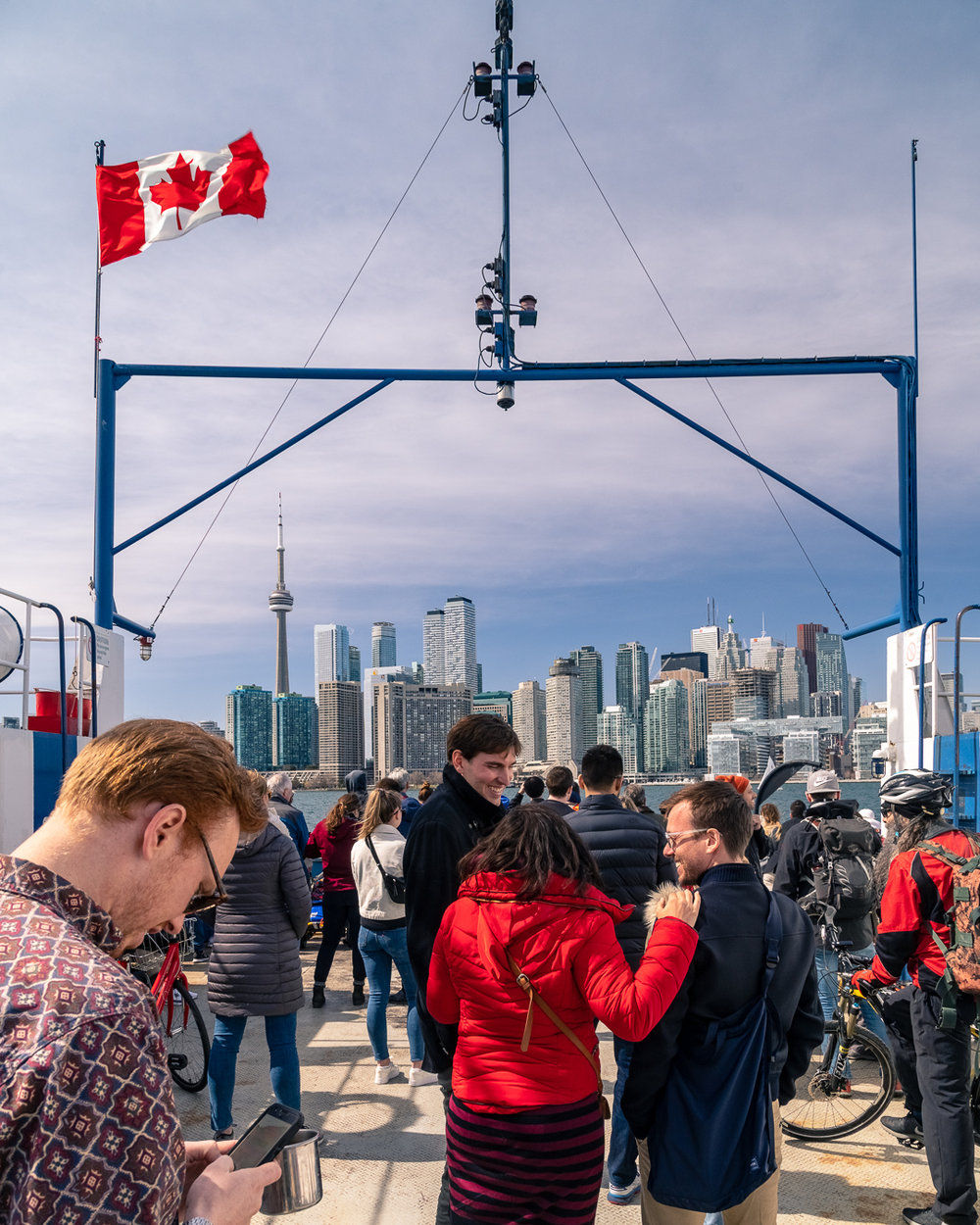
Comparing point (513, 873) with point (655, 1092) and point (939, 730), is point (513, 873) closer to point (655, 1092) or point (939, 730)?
point (655, 1092)

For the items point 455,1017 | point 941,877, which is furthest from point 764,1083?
point 941,877

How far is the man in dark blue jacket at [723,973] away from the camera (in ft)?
9.65

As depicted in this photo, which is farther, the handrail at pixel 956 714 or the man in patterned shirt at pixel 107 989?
the handrail at pixel 956 714

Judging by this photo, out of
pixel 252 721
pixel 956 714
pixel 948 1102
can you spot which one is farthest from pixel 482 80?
pixel 252 721

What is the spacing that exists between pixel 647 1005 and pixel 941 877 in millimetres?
2180

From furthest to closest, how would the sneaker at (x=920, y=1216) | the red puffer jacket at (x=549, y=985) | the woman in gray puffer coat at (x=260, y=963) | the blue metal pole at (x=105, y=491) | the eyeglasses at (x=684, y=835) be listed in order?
the blue metal pole at (x=105, y=491)
the woman in gray puffer coat at (x=260, y=963)
the sneaker at (x=920, y=1216)
the eyeglasses at (x=684, y=835)
the red puffer jacket at (x=549, y=985)

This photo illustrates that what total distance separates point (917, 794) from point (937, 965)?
0.79 metres

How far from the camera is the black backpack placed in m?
6.18

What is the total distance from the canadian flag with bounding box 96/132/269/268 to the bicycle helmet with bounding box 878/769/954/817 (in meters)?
9.48

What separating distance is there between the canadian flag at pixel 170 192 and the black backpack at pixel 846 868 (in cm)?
916

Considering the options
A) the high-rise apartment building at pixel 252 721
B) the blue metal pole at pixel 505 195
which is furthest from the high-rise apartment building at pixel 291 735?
the blue metal pole at pixel 505 195

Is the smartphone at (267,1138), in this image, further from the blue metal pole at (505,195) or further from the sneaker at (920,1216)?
the blue metal pole at (505,195)

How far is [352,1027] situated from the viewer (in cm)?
768

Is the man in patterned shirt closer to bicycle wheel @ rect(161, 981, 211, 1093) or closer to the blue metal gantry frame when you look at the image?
bicycle wheel @ rect(161, 981, 211, 1093)
